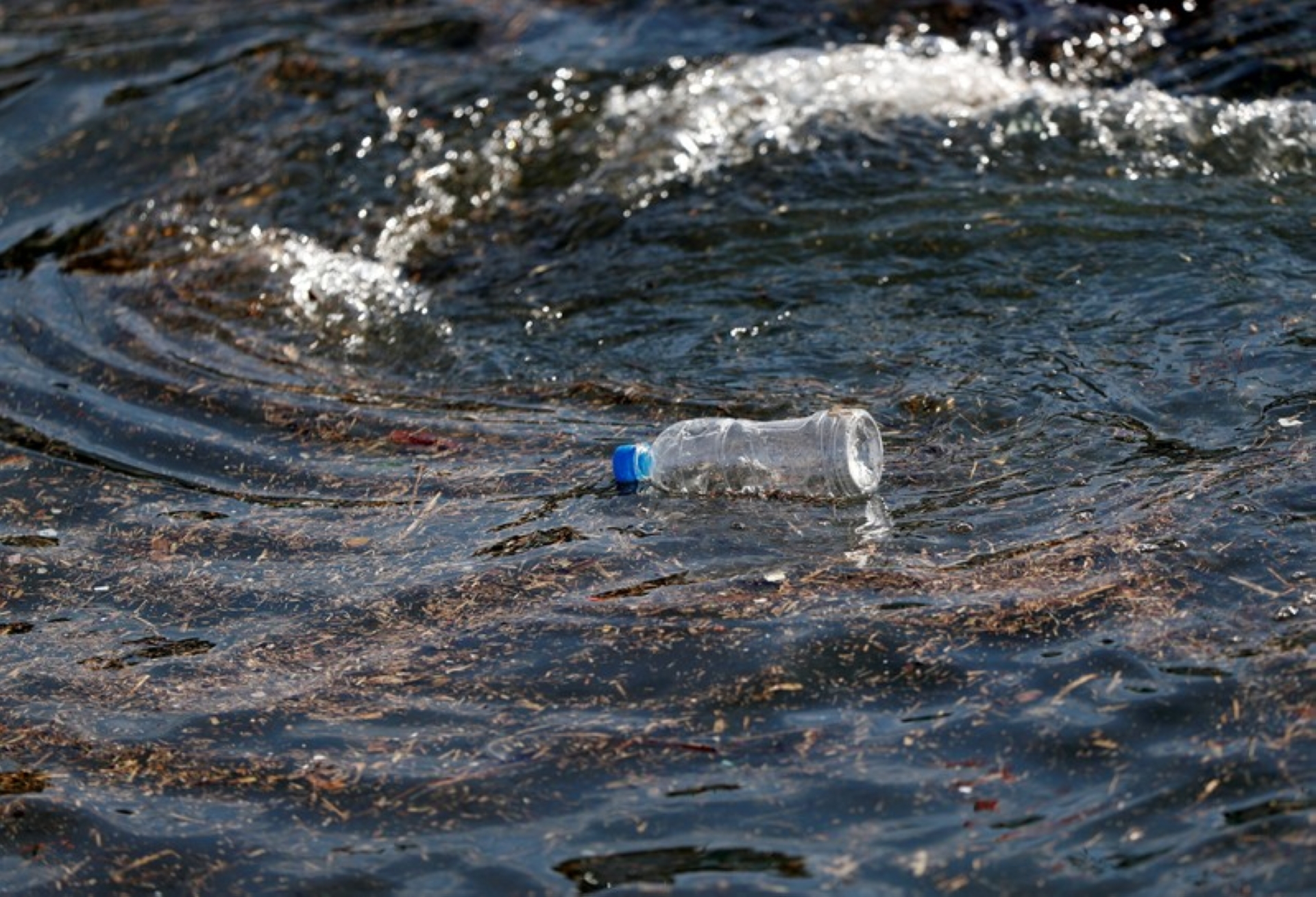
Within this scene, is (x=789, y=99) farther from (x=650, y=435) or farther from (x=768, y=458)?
(x=768, y=458)

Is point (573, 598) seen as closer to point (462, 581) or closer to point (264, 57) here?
point (462, 581)

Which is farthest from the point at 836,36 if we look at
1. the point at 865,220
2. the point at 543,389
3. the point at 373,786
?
the point at 373,786

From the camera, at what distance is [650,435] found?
6410mm

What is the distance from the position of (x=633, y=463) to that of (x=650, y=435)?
2.00 ft

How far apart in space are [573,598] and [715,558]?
0.50m

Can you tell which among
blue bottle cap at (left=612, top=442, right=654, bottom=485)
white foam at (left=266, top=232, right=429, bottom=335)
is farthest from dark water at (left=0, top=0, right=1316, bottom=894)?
blue bottle cap at (left=612, top=442, right=654, bottom=485)

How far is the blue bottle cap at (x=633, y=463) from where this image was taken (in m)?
5.81

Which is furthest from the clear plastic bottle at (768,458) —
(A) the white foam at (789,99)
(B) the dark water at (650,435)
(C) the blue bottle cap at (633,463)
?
(A) the white foam at (789,99)

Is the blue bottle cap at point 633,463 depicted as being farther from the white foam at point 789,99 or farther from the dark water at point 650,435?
the white foam at point 789,99

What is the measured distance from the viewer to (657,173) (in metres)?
9.21

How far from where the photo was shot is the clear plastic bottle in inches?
223

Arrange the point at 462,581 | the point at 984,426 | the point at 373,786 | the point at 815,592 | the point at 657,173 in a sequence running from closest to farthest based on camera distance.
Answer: the point at 373,786
the point at 815,592
the point at 462,581
the point at 984,426
the point at 657,173

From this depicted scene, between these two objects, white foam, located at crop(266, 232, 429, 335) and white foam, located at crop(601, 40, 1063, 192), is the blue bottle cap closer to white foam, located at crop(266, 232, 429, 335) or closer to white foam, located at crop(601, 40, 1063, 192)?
white foam, located at crop(266, 232, 429, 335)

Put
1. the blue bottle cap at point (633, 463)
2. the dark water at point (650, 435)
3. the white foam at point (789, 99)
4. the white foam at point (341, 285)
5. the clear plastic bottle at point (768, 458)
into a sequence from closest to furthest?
the dark water at point (650, 435) < the clear plastic bottle at point (768, 458) < the blue bottle cap at point (633, 463) < the white foam at point (341, 285) < the white foam at point (789, 99)
